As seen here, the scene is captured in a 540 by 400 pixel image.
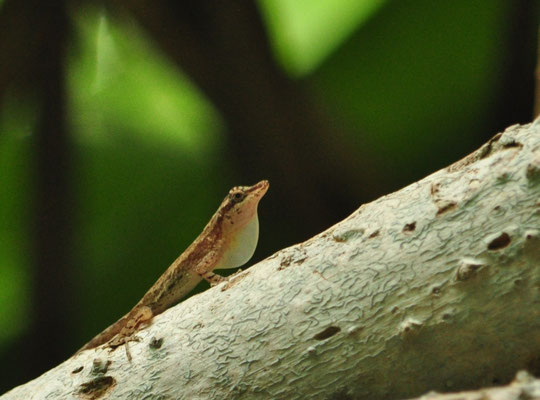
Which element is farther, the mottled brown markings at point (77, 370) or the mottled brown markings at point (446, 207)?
the mottled brown markings at point (77, 370)

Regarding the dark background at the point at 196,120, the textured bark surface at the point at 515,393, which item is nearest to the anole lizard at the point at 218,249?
the dark background at the point at 196,120

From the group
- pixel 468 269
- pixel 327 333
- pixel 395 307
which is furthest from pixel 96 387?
pixel 468 269

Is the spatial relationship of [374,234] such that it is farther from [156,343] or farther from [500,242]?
[156,343]

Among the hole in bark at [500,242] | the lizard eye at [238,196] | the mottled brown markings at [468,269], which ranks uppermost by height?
the lizard eye at [238,196]

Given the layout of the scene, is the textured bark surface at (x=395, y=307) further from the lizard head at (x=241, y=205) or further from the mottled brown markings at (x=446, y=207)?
the lizard head at (x=241, y=205)

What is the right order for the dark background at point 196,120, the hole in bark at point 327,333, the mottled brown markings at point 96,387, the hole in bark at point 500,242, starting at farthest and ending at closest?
the dark background at point 196,120 → the mottled brown markings at point 96,387 → the hole in bark at point 327,333 → the hole in bark at point 500,242

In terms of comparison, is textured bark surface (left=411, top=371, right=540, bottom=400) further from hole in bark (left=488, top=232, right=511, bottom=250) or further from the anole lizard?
the anole lizard

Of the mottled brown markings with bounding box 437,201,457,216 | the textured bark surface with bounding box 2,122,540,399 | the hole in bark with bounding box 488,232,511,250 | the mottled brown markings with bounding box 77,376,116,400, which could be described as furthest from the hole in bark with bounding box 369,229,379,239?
the mottled brown markings with bounding box 77,376,116,400

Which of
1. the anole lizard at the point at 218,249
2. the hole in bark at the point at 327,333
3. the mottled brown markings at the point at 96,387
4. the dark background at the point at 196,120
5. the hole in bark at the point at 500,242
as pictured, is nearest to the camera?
the hole in bark at the point at 500,242
